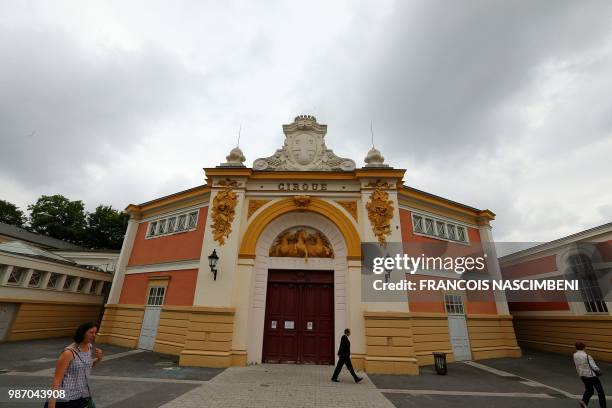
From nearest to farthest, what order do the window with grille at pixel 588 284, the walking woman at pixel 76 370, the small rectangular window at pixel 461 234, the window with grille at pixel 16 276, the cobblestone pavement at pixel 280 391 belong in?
1. the walking woman at pixel 76 370
2. the cobblestone pavement at pixel 280 391
3. the window with grille at pixel 588 284
4. the window with grille at pixel 16 276
5. the small rectangular window at pixel 461 234

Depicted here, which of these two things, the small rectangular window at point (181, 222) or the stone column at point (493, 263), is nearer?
the stone column at point (493, 263)

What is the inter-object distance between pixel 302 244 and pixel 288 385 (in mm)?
5431

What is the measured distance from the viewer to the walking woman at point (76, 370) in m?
3.40

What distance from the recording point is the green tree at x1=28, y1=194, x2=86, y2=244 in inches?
1308

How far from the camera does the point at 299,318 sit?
11.4m

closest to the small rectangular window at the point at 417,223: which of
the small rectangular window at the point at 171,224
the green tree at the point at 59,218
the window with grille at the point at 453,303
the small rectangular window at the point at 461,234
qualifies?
the small rectangular window at the point at 461,234

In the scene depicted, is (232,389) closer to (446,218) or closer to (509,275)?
(446,218)

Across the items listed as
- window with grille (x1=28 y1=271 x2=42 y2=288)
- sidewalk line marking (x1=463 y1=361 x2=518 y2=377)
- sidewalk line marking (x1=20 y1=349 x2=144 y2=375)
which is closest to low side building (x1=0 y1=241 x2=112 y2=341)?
window with grille (x1=28 y1=271 x2=42 y2=288)

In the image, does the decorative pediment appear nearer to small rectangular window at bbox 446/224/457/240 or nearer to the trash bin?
small rectangular window at bbox 446/224/457/240

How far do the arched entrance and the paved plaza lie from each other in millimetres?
887

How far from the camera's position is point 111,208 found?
35.9 metres

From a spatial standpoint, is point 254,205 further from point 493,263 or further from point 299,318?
point 493,263

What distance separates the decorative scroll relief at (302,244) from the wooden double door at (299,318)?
0.77 meters

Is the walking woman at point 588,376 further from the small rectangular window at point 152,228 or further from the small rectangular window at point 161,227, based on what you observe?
the small rectangular window at point 152,228
